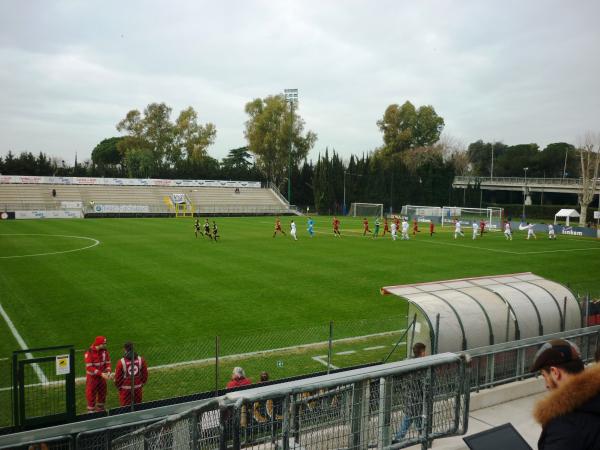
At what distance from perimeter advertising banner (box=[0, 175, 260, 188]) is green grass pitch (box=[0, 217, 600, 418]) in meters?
32.1

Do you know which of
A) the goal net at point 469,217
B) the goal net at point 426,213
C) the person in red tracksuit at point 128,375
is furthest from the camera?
the goal net at point 426,213

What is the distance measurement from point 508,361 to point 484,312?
6.77 feet

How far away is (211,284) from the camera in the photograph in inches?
829

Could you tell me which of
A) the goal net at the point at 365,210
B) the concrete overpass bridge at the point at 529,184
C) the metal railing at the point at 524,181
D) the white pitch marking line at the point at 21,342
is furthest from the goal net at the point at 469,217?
the white pitch marking line at the point at 21,342

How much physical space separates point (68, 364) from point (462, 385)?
634cm

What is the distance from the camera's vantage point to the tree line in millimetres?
81062

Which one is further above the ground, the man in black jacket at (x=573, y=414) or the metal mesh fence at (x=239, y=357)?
the man in black jacket at (x=573, y=414)

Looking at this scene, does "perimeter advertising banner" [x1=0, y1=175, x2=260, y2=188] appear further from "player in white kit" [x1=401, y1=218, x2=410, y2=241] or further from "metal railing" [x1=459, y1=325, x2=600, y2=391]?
"metal railing" [x1=459, y1=325, x2=600, y2=391]

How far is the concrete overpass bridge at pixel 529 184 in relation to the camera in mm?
77812

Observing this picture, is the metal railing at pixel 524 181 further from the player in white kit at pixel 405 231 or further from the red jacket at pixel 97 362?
the red jacket at pixel 97 362

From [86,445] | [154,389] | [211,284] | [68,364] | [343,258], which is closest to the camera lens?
[86,445]

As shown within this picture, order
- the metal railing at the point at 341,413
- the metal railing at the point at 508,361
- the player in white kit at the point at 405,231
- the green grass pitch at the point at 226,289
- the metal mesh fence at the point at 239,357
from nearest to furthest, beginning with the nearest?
the metal railing at the point at 341,413 < the metal railing at the point at 508,361 < the metal mesh fence at the point at 239,357 < the green grass pitch at the point at 226,289 < the player in white kit at the point at 405,231

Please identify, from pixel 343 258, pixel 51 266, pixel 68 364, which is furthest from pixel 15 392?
pixel 343 258

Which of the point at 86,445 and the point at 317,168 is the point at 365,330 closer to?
the point at 86,445
